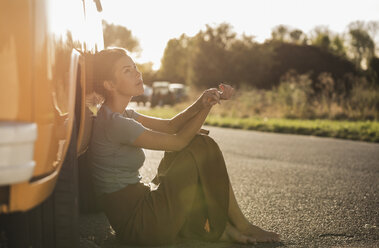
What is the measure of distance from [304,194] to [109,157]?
2545mm

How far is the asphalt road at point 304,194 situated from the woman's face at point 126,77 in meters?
1.01

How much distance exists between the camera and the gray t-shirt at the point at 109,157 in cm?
296

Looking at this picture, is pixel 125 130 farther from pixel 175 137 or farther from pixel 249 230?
pixel 249 230

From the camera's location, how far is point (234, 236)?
3.11 meters

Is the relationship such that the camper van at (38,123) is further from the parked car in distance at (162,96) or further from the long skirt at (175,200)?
the parked car in distance at (162,96)

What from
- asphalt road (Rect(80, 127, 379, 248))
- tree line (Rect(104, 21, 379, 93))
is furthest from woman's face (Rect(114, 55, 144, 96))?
tree line (Rect(104, 21, 379, 93))

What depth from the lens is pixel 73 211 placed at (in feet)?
7.73

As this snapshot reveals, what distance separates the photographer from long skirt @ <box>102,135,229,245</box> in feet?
9.75

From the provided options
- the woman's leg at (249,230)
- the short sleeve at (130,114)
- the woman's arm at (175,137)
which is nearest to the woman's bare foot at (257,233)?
the woman's leg at (249,230)

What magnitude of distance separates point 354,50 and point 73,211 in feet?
195

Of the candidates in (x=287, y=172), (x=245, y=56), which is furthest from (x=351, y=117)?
(x=245, y=56)

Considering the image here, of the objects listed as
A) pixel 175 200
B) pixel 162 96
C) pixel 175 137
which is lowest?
Result: pixel 162 96

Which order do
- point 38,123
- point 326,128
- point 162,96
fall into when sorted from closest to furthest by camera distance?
point 38,123 < point 326,128 < point 162,96

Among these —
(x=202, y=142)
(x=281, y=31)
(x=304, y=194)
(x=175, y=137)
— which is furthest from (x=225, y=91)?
(x=281, y=31)
